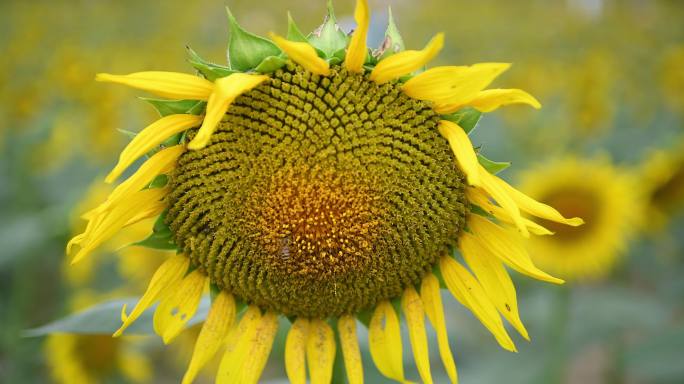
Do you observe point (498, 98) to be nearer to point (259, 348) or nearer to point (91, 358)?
point (259, 348)

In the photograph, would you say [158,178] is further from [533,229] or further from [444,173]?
[533,229]

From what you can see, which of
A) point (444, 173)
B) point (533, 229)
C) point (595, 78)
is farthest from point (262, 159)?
point (595, 78)

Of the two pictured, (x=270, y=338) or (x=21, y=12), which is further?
(x=21, y=12)

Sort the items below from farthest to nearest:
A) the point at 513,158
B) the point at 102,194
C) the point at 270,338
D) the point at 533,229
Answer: the point at 513,158 < the point at 102,194 < the point at 270,338 < the point at 533,229

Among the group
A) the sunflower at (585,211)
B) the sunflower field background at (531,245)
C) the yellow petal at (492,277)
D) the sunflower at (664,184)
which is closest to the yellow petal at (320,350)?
the yellow petal at (492,277)

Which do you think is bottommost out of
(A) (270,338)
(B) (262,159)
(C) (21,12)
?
(C) (21,12)

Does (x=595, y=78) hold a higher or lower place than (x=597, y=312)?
higher

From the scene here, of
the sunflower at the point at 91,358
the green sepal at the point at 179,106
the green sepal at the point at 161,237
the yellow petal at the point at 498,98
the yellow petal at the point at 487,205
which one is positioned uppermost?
the yellow petal at the point at 498,98

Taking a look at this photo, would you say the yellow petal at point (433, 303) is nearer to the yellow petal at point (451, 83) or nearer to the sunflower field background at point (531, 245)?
the yellow petal at point (451, 83)
